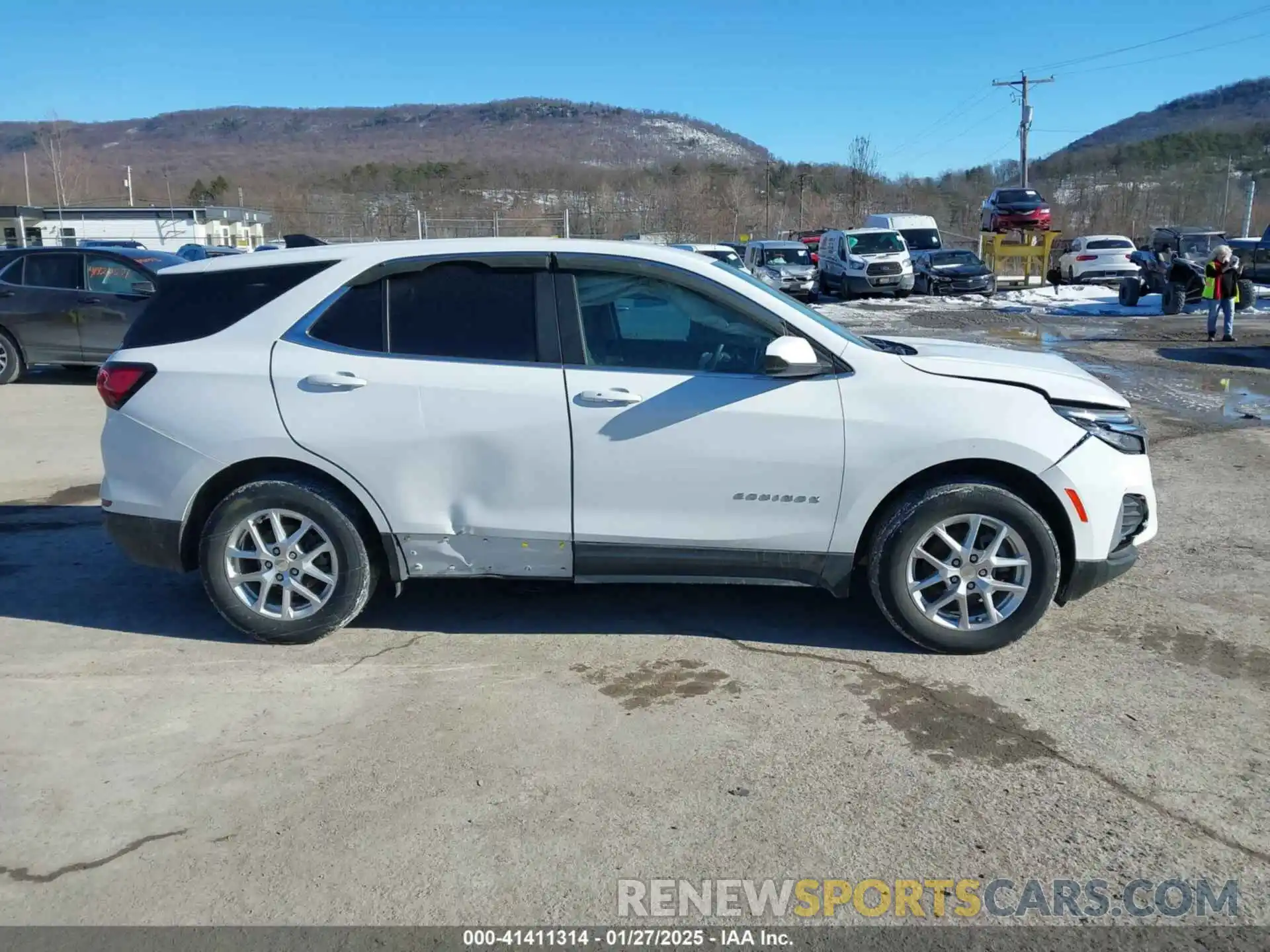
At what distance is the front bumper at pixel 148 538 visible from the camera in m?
4.83

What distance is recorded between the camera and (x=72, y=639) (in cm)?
498

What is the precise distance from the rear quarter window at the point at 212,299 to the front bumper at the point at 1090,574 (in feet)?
12.1

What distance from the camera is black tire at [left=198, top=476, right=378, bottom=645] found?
185 inches

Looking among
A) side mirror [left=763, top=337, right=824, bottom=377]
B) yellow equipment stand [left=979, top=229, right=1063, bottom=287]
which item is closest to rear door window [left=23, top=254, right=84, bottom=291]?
side mirror [left=763, top=337, right=824, bottom=377]

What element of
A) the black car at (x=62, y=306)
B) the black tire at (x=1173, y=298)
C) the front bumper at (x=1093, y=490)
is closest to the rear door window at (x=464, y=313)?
the front bumper at (x=1093, y=490)

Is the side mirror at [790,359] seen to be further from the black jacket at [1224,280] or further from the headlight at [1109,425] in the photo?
the black jacket at [1224,280]

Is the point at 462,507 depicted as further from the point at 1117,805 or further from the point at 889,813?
the point at 1117,805

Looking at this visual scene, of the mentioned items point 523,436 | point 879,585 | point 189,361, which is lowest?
point 879,585

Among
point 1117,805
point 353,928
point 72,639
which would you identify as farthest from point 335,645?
point 1117,805

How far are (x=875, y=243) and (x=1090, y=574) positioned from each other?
2829 centimetres

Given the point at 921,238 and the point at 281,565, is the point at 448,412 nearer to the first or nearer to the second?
the point at 281,565

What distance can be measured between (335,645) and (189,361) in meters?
1.47

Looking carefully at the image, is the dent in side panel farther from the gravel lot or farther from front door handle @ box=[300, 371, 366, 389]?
front door handle @ box=[300, 371, 366, 389]

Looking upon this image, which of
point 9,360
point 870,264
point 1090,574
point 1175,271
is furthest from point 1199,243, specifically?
point 1090,574
